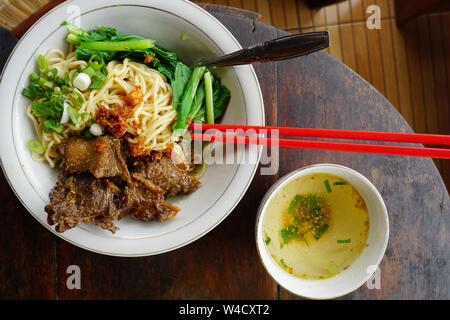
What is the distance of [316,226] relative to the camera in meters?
2.12

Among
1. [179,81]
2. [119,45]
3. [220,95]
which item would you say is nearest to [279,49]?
[220,95]

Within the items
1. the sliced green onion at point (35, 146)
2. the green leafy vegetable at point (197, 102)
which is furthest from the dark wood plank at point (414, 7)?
the sliced green onion at point (35, 146)

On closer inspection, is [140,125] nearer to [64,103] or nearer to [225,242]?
[64,103]

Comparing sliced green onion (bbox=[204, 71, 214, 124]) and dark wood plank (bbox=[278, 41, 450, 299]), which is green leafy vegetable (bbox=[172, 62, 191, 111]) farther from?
dark wood plank (bbox=[278, 41, 450, 299])

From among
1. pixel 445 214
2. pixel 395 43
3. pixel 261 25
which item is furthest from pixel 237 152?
pixel 395 43

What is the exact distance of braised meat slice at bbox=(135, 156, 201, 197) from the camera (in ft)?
6.24

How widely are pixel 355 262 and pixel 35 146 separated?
1.45 metres

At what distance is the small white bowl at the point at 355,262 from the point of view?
1.99 metres

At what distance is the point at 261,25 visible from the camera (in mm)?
2168

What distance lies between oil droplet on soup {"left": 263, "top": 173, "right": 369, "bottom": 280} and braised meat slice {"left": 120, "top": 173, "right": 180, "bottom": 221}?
0.47 metres

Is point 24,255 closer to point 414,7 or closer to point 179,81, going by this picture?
point 179,81

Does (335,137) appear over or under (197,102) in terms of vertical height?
under

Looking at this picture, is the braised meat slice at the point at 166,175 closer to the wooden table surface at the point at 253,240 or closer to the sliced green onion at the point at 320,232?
the wooden table surface at the point at 253,240

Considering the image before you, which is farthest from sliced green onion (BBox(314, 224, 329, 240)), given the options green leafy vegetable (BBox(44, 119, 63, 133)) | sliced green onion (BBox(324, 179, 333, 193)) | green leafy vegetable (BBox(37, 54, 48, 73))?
green leafy vegetable (BBox(37, 54, 48, 73))
